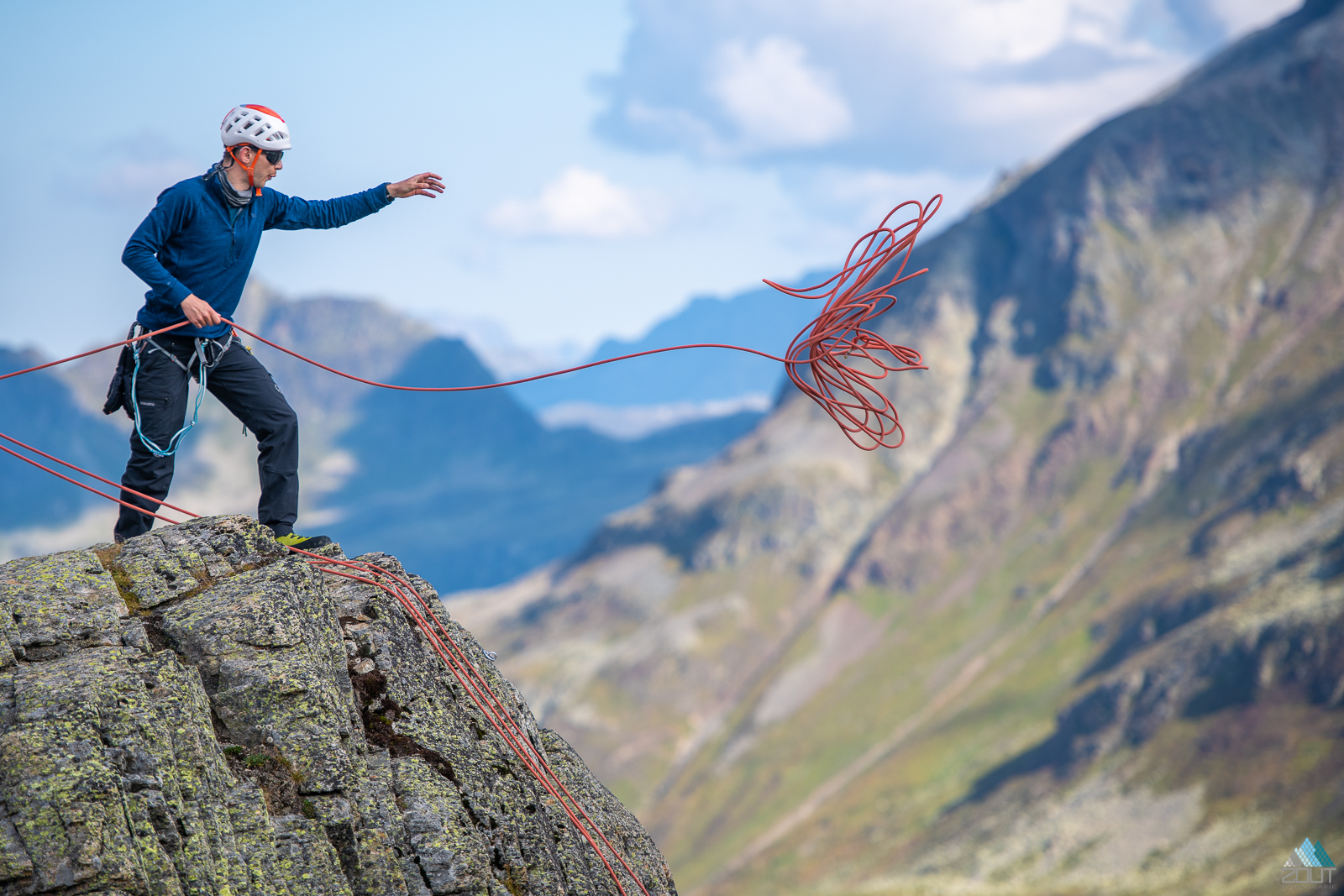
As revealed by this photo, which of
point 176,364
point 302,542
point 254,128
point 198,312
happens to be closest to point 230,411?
point 176,364

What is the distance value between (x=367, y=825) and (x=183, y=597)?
3.09 m

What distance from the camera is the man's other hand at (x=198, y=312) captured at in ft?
38.4

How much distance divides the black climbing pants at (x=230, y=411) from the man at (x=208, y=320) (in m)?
0.01

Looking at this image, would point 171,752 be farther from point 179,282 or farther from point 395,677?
point 179,282

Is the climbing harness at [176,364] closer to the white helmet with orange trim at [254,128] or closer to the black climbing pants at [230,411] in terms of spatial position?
the black climbing pants at [230,411]

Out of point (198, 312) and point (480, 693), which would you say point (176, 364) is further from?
point (480, 693)

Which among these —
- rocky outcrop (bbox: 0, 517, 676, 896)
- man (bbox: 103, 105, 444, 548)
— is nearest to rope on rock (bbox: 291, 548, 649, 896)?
rocky outcrop (bbox: 0, 517, 676, 896)

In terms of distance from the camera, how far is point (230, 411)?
40.3ft

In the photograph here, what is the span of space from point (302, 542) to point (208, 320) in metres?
2.94

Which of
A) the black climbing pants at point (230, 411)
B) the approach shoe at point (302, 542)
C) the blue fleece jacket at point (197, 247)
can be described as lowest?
the approach shoe at point (302, 542)

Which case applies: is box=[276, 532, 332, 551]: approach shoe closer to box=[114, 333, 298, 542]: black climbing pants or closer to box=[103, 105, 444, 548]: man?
box=[103, 105, 444, 548]: man

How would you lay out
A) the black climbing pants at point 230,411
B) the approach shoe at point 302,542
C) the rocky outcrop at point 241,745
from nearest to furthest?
the rocky outcrop at point 241,745, the black climbing pants at point 230,411, the approach shoe at point 302,542

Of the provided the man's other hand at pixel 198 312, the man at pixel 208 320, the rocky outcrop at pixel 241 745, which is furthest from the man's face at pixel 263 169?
the rocky outcrop at pixel 241 745

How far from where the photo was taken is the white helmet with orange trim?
12.2 m
